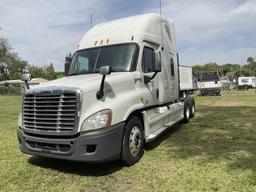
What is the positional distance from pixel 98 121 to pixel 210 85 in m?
29.1

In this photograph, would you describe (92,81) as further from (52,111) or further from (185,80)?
(185,80)

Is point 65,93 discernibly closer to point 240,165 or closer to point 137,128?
point 137,128

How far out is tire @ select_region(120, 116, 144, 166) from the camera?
6.19 m

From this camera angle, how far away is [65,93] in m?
5.68

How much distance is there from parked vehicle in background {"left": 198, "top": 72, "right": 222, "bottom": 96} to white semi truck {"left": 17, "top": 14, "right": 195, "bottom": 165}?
25.2 metres

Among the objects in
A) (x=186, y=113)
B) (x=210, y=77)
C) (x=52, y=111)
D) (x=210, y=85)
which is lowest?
(x=186, y=113)

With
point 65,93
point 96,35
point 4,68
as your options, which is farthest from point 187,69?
point 4,68

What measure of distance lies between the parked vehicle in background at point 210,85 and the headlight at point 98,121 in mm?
28770

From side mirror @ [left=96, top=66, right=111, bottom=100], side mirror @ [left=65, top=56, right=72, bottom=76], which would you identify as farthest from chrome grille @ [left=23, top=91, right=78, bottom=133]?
side mirror @ [left=65, top=56, right=72, bottom=76]

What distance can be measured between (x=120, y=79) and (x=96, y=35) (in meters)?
2.16

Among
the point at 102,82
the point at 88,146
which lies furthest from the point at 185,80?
the point at 88,146

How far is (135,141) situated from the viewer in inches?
260

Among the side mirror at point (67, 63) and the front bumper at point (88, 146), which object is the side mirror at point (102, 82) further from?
the side mirror at point (67, 63)

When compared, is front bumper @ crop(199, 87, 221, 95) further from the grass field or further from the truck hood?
the truck hood
